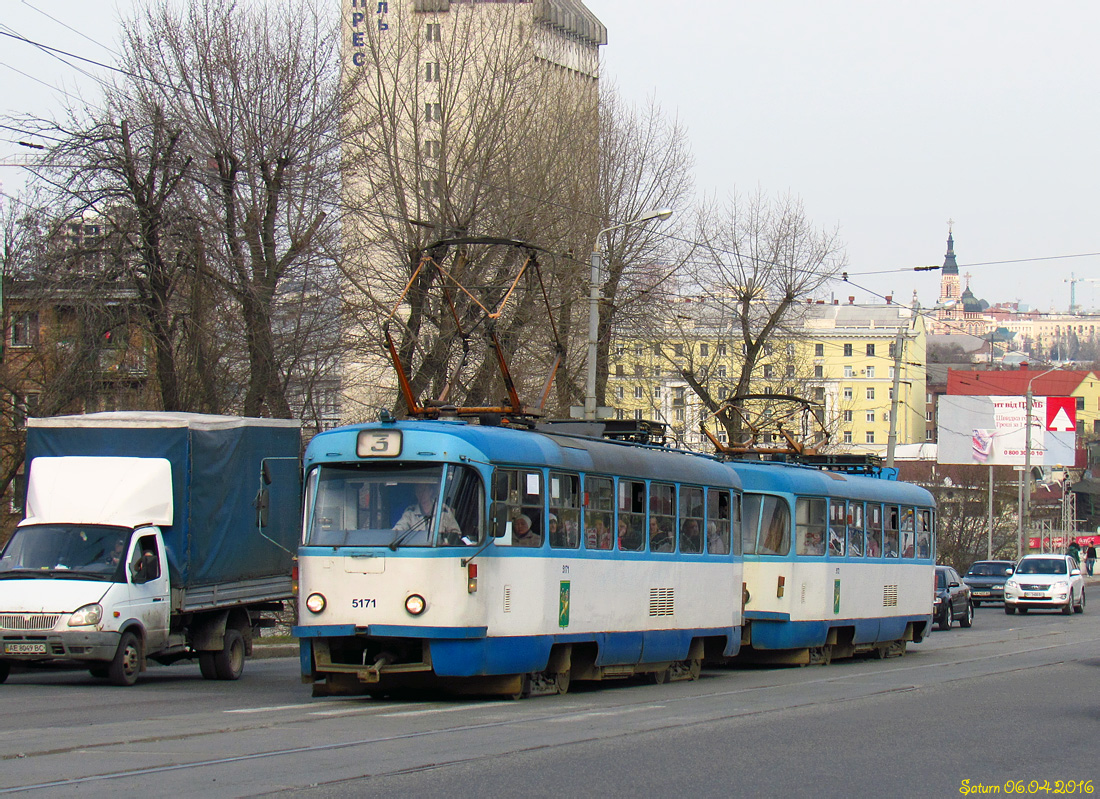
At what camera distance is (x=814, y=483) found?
68.2ft

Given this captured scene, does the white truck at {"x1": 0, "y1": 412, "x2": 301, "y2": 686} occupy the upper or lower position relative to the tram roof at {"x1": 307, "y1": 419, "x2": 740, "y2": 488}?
lower

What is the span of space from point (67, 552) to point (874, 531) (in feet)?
41.1

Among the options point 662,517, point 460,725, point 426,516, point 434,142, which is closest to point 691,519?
point 662,517

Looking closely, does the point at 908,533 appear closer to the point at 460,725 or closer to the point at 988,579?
the point at 460,725

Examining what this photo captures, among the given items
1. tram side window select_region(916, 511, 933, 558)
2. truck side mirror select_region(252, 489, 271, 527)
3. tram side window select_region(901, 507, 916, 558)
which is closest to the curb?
truck side mirror select_region(252, 489, 271, 527)

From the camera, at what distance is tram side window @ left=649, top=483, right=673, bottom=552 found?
1619 cm

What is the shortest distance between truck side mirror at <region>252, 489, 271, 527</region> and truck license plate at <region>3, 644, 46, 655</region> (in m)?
2.71

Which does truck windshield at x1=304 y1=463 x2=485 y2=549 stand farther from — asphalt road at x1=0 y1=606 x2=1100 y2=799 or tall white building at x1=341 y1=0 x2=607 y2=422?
tall white building at x1=341 y1=0 x2=607 y2=422

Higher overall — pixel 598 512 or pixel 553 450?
pixel 553 450

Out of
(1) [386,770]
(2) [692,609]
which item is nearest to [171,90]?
(2) [692,609]

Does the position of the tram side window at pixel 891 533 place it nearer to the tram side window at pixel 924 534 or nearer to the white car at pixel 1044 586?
the tram side window at pixel 924 534

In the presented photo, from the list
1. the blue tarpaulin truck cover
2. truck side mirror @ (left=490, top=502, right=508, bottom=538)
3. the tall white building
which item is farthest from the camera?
the tall white building

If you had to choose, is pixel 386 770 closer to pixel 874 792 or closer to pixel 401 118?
pixel 874 792

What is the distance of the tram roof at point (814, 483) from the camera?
20.0m
